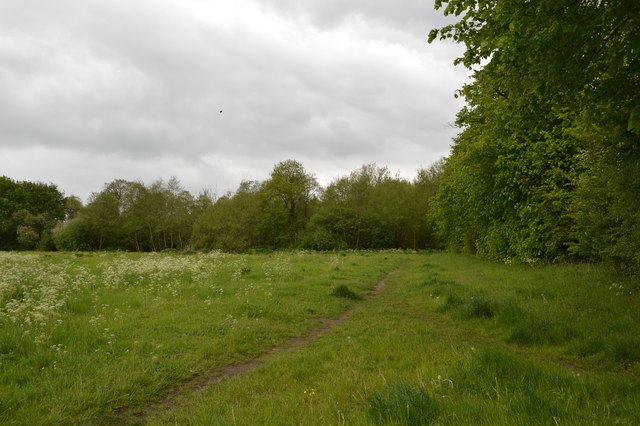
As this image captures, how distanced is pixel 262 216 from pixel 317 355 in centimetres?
5721

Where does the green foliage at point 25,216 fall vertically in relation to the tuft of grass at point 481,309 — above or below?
Result: above

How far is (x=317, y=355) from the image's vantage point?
26.0ft

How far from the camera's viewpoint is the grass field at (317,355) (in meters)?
4.92

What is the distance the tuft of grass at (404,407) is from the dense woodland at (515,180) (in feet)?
16.4

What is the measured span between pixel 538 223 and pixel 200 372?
757 inches

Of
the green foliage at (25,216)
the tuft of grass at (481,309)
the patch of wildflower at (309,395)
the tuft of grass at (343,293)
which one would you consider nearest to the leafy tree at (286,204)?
the green foliage at (25,216)

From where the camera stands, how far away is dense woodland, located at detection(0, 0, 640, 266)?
6.85m

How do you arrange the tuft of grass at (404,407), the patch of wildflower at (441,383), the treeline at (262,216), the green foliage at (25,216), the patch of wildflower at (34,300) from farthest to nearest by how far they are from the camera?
the green foliage at (25,216) → the treeline at (262,216) → the patch of wildflower at (34,300) → the patch of wildflower at (441,383) → the tuft of grass at (404,407)

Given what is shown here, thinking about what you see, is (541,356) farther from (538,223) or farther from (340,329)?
(538,223)

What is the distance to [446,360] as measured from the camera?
21.4 ft

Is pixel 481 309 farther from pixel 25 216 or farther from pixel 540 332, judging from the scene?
pixel 25 216

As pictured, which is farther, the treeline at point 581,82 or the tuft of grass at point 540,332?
the tuft of grass at point 540,332

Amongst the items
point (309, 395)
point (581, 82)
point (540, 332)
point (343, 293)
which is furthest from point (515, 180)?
point (309, 395)

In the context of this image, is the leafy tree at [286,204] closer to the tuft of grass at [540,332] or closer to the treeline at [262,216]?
the treeline at [262,216]
